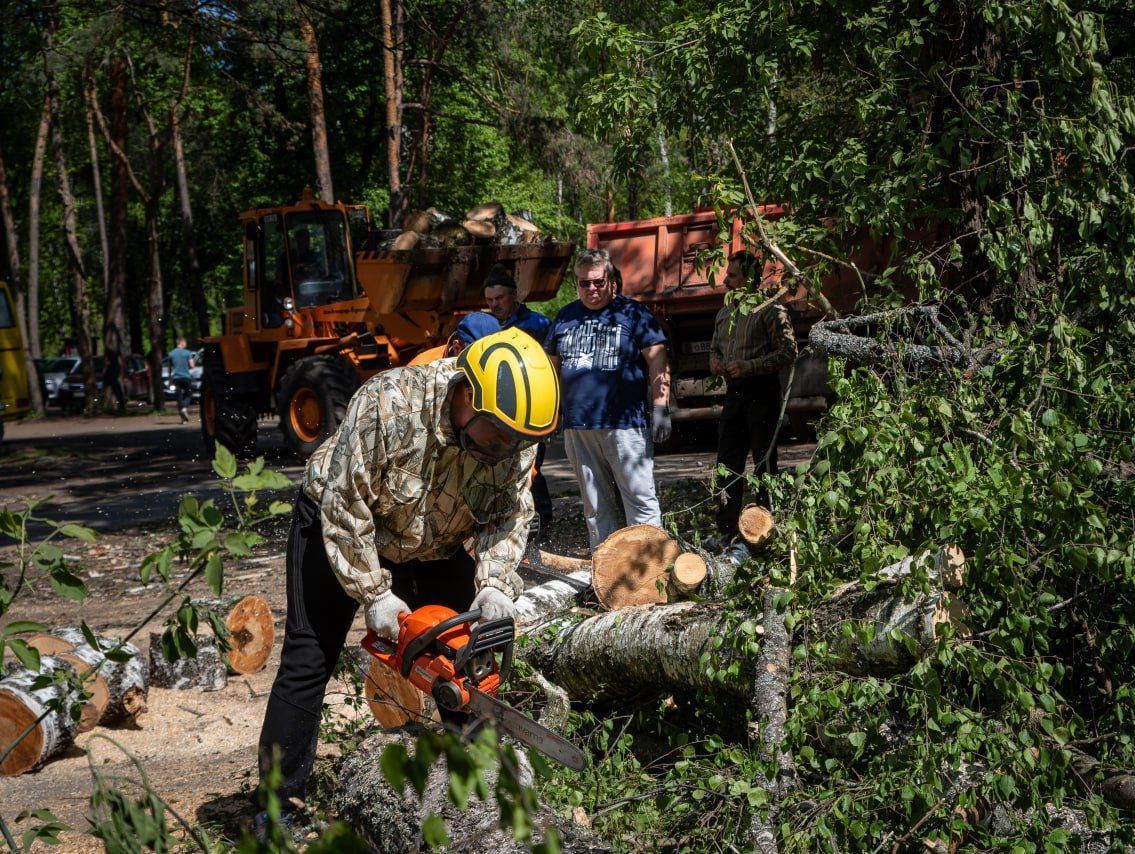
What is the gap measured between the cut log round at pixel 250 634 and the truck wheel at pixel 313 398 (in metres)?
6.07

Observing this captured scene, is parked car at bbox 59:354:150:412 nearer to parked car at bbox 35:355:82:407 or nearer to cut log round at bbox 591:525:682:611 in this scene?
parked car at bbox 35:355:82:407

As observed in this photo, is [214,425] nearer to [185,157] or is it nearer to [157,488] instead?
[157,488]

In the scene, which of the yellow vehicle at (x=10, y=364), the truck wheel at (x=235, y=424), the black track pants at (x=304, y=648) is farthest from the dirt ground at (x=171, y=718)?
the yellow vehicle at (x=10, y=364)

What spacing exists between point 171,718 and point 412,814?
2.70 metres

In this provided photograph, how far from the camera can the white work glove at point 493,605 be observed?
331cm

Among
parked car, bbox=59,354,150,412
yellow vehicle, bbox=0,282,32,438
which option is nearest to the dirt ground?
yellow vehicle, bbox=0,282,32,438

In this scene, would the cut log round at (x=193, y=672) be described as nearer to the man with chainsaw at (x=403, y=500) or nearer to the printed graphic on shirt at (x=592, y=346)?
the man with chainsaw at (x=403, y=500)

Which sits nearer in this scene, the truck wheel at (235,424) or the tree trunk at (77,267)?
the truck wheel at (235,424)

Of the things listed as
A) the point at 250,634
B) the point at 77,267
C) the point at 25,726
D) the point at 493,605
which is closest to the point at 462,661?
the point at 493,605

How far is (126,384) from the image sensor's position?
3073cm

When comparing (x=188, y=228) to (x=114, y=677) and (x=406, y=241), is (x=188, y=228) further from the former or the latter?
(x=114, y=677)

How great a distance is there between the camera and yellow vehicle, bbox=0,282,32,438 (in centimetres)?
1781

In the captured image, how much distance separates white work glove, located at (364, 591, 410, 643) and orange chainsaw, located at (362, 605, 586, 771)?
2 centimetres

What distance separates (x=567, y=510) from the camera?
954cm
